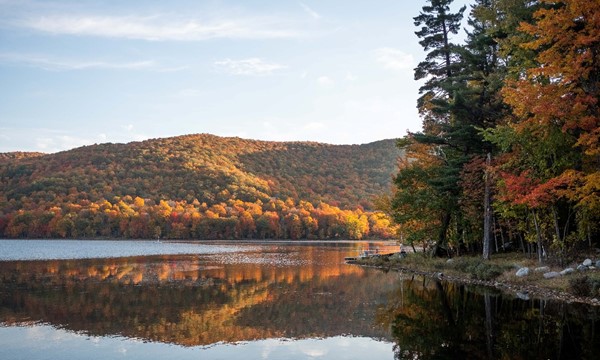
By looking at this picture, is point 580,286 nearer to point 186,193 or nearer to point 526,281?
point 526,281

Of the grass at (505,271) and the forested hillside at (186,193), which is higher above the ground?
the forested hillside at (186,193)

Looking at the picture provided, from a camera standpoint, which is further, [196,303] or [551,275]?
[551,275]

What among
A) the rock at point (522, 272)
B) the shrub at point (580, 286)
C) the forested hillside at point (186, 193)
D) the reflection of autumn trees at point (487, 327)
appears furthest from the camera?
the forested hillside at point (186, 193)

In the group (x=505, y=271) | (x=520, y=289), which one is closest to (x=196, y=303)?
(x=520, y=289)

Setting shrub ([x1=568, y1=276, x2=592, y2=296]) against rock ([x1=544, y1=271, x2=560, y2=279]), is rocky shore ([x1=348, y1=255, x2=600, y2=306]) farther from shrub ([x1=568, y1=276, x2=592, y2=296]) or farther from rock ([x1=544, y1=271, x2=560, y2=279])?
shrub ([x1=568, y1=276, x2=592, y2=296])

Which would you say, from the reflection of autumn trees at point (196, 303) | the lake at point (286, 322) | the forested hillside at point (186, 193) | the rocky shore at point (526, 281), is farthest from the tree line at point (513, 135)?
the forested hillside at point (186, 193)

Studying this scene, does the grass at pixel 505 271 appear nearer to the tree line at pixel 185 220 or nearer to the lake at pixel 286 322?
the lake at pixel 286 322

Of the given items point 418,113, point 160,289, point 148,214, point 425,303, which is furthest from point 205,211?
point 425,303

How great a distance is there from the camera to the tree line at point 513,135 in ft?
75.6

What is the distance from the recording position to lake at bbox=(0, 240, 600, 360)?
14742 mm

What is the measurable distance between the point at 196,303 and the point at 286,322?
609 cm

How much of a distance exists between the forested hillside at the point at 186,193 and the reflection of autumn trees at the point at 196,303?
3349 inches

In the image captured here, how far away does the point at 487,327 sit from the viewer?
17.1 m

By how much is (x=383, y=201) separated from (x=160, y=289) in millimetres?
25918
